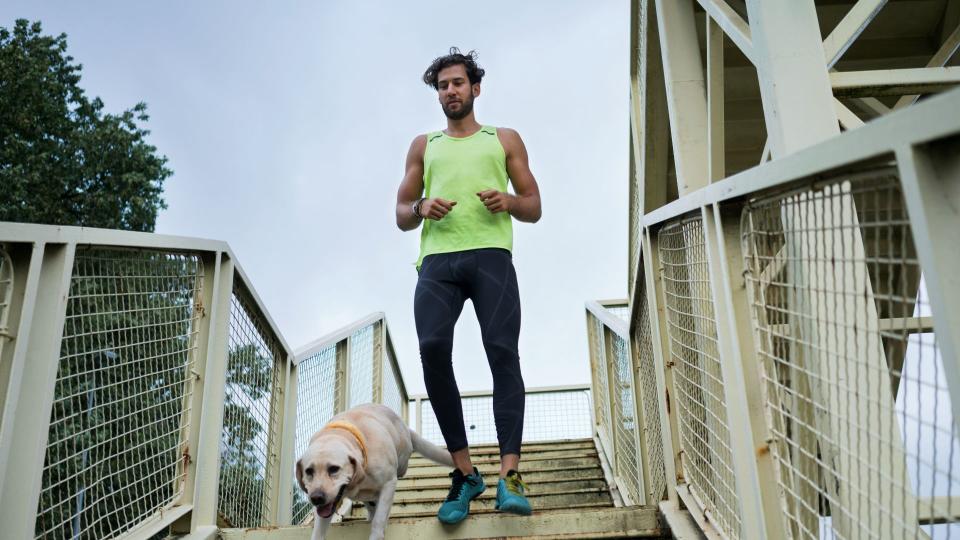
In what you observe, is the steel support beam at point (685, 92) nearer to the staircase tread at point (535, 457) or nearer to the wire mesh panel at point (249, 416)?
the wire mesh panel at point (249, 416)

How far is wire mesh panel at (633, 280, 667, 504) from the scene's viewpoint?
3.07m

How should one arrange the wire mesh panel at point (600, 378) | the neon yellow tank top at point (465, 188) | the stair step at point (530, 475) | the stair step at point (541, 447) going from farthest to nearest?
1. the stair step at point (541, 447)
2. the wire mesh panel at point (600, 378)
3. the stair step at point (530, 475)
4. the neon yellow tank top at point (465, 188)

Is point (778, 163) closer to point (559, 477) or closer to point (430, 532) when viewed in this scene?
point (430, 532)

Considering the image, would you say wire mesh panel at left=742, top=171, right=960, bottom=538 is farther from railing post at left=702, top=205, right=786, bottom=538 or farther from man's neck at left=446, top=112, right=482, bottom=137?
man's neck at left=446, top=112, right=482, bottom=137

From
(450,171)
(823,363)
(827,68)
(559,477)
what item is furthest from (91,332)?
(559,477)

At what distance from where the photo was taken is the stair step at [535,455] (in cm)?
582

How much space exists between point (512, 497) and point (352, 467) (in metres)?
0.63

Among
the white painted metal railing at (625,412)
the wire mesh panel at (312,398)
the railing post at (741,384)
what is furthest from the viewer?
the wire mesh panel at (312,398)

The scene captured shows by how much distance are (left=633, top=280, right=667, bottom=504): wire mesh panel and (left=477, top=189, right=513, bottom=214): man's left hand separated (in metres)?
0.70

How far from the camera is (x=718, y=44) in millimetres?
3291

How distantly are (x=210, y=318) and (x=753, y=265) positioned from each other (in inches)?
80.4

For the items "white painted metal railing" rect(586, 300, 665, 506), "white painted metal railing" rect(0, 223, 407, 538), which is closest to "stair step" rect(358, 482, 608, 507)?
"white painted metal railing" rect(586, 300, 665, 506)

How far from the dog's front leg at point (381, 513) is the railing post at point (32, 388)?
4.38 feet

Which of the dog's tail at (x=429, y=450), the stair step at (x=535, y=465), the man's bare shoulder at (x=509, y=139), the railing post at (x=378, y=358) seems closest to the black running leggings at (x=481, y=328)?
the man's bare shoulder at (x=509, y=139)
